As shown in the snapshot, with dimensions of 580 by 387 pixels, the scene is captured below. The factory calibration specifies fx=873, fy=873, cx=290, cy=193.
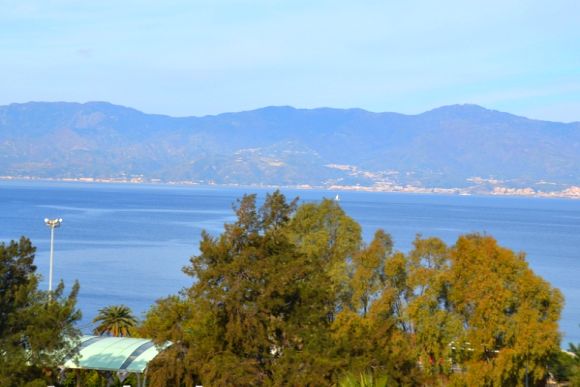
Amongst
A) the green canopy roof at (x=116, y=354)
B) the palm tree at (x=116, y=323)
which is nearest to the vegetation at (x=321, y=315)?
the green canopy roof at (x=116, y=354)

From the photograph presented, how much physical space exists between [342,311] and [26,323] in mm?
12654

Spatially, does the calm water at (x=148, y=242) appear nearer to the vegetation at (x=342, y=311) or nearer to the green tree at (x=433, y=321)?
the vegetation at (x=342, y=311)

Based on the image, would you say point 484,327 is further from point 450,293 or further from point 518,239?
point 518,239

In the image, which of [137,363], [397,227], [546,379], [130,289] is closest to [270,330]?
[137,363]

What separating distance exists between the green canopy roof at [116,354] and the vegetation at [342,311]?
723mm

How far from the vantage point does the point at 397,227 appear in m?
144

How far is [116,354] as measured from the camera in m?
26.8

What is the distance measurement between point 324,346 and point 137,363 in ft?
22.1

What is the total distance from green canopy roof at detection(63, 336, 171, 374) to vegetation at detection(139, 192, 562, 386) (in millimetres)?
723

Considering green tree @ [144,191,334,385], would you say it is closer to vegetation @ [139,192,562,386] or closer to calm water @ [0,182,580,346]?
vegetation @ [139,192,562,386]

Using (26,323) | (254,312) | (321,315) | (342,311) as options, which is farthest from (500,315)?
(26,323)

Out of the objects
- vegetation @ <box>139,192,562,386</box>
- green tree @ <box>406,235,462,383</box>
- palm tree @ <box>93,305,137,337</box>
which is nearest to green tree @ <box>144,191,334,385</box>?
vegetation @ <box>139,192,562,386</box>

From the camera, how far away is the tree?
753 inches

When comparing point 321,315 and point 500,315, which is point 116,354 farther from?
point 500,315
